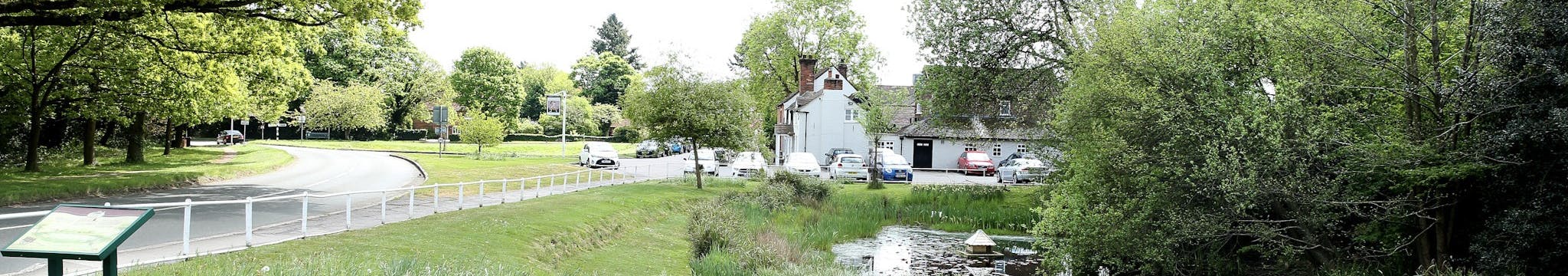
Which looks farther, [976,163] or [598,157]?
[598,157]

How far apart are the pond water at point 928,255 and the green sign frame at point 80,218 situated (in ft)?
42.5

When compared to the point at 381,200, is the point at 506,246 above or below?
below

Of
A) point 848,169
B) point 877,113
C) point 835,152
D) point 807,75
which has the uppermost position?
point 807,75

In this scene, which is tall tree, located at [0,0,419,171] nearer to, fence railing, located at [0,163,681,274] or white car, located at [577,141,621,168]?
fence railing, located at [0,163,681,274]

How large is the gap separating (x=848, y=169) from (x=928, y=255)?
17820mm

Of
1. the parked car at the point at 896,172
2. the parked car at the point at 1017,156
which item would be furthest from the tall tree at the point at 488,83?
the parked car at the point at 896,172

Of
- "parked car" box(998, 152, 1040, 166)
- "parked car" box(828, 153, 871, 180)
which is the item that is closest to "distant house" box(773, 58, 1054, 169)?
"parked car" box(998, 152, 1040, 166)

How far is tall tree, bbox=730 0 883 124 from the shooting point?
60.1 meters

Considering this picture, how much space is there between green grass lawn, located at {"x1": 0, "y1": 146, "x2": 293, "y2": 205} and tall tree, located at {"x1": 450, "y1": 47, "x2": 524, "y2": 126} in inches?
1643

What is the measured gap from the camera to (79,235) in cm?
608

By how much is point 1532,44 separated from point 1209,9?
231 inches

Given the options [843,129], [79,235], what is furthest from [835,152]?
[79,235]

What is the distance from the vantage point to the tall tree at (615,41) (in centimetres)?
10881

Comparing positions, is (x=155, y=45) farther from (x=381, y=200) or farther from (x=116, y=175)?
(x=381, y=200)
